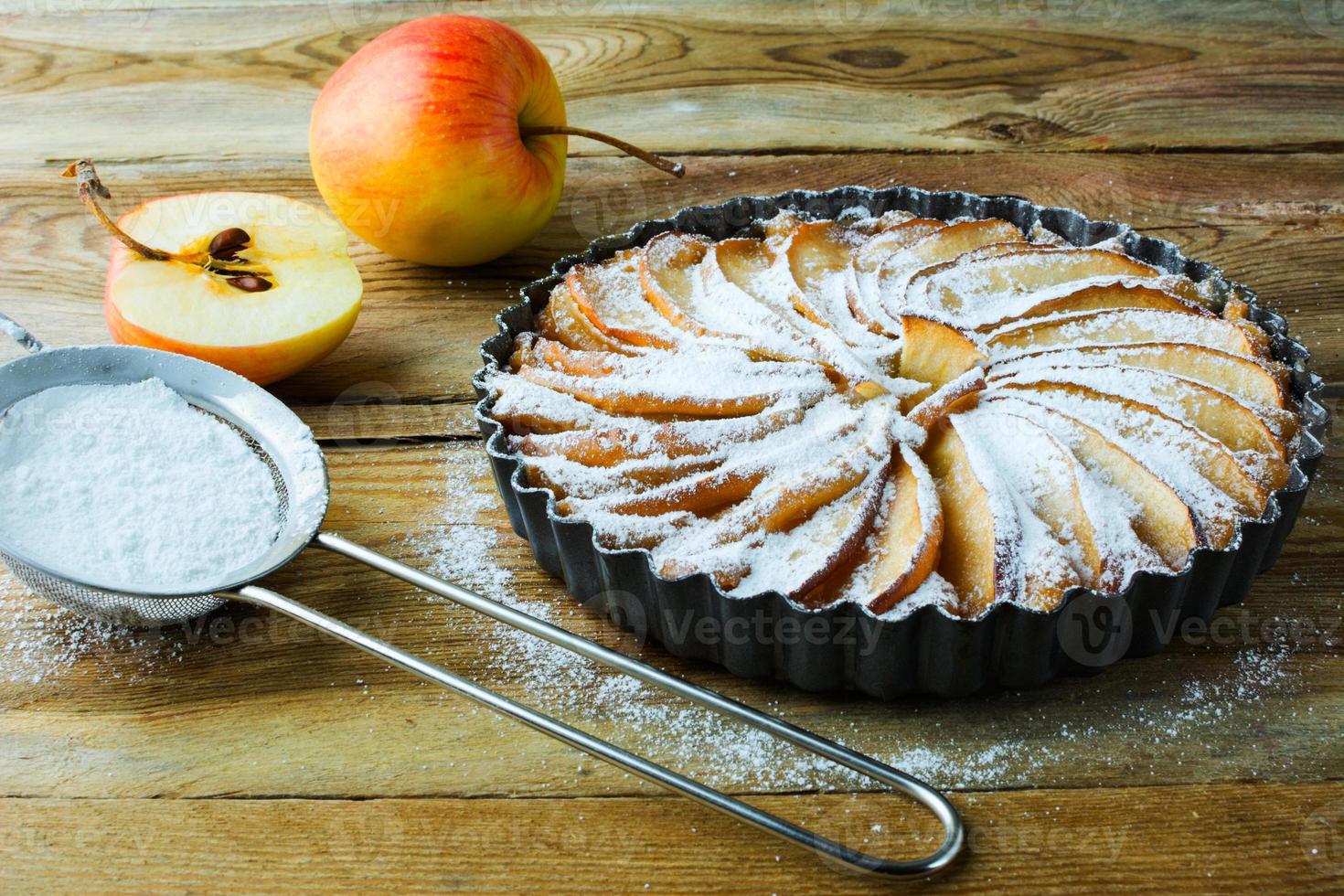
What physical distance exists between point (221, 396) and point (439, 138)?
639mm

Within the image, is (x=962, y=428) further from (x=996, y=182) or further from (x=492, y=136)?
(x=996, y=182)

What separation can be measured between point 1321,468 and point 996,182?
3.76ft

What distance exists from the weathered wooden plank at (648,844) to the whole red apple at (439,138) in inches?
48.7

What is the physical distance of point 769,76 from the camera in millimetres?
3381

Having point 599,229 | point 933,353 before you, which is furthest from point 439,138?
point 933,353

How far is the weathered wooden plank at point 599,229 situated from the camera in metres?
2.35

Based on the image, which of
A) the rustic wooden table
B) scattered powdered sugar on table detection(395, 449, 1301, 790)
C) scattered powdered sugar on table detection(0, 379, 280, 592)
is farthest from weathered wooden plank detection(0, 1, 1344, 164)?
scattered powdered sugar on table detection(395, 449, 1301, 790)

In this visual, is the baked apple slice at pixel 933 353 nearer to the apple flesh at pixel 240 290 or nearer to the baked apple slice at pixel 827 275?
the baked apple slice at pixel 827 275

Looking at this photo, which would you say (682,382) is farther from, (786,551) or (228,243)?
(228,243)

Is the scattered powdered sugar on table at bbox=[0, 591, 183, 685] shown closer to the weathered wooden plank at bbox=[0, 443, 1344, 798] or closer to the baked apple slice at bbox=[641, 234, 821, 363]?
the weathered wooden plank at bbox=[0, 443, 1344, 798]

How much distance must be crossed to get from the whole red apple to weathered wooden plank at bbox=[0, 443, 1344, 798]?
0.85 m

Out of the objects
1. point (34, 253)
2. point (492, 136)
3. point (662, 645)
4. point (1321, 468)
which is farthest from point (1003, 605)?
point (34, 253)

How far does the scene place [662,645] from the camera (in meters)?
1.73

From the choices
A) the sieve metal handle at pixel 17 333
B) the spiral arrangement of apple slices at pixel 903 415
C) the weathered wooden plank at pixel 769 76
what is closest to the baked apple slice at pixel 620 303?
the spiral arrangement of apple slices at pixel 903 415
